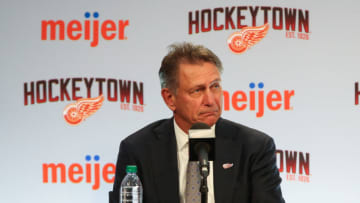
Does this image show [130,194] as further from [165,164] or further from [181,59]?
[181,59]

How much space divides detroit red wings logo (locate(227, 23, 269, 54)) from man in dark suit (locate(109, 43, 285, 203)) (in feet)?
4.10

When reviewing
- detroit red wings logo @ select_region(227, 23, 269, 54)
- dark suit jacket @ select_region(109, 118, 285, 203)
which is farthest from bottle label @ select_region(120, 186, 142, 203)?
detroit red wings logo @ select_region(227, 23, 269, 54)

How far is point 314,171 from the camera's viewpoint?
3529 mm

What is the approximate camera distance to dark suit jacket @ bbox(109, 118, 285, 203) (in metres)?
2.25

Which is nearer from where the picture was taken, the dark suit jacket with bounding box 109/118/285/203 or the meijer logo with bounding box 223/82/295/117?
the dark suit jacket with bounding box 109/118/285/203

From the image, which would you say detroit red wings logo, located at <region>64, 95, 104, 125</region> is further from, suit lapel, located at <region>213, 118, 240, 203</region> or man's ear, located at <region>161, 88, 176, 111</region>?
suit lapel, located at <region>213, 118, 240, 203</region>

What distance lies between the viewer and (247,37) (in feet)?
11.9

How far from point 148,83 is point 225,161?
151cm

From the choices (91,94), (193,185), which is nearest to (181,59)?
(193,185)

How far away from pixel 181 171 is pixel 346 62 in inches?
69.5

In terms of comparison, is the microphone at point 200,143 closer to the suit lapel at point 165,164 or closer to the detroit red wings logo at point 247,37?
the suit lapel at point 165,164

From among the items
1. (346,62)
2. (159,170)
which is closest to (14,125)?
(159,170)

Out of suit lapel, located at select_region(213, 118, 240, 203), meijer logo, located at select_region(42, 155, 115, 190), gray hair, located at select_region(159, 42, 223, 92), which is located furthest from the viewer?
meijer logo, located at select_region(42, 155, 115, 190)

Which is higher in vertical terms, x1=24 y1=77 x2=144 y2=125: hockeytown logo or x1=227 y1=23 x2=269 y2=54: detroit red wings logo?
x1=227 y1=23 x2=269 y2=54: detroit red wings logo
